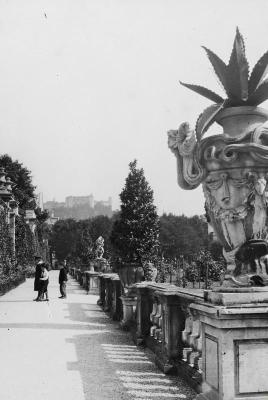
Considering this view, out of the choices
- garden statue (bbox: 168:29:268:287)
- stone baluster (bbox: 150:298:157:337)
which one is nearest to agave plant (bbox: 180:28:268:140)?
garden statue (bbox: 168:29:268:287)

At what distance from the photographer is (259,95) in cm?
564

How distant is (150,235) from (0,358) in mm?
29409

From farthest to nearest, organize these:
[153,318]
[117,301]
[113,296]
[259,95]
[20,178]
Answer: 1. [20,178]
2. [113,296]
3. [117,301]
4. [153,318]
5. [259,95]

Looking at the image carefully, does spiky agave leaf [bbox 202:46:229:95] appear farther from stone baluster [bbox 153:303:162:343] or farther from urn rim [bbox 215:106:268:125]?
stone baluster [bbox 153:303:162:343]

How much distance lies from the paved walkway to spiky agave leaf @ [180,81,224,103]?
3371 millimetres

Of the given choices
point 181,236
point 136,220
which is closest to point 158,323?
point 136,220

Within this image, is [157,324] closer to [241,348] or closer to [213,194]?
[213,194]

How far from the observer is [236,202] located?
562 cm

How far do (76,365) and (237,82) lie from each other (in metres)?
4.89

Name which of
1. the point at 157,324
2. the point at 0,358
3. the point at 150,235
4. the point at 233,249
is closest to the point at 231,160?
the point at 233,249

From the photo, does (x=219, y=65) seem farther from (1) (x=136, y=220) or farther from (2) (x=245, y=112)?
(1) (x=136, y=220)

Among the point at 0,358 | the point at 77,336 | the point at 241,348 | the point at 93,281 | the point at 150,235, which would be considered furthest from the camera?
the point at 150,235

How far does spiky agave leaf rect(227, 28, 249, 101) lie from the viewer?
5.64m

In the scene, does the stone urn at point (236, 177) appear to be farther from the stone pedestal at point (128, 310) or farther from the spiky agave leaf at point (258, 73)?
the stone pedestal at point (128, 310)
